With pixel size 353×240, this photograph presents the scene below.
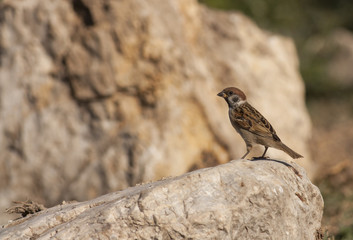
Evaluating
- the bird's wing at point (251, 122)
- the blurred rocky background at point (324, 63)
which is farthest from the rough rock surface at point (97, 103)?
the blurred rocky background at point (324, 63)

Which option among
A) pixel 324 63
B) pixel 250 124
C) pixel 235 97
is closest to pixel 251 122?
pixel 250 124

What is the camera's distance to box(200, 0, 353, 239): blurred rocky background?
10.2 metres

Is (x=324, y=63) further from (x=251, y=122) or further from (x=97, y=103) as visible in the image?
(x=251, y=122)

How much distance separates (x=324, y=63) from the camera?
14.6 m

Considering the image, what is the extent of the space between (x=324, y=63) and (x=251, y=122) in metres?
9.45

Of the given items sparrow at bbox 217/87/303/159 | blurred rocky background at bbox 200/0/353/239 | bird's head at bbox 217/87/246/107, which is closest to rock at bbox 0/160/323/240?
sparrow at bbox 217/87/303/159

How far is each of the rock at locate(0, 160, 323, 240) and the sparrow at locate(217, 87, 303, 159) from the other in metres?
1.22

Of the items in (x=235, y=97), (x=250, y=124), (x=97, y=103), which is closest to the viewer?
(x=250, y=124)

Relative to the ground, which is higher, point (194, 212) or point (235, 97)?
point (235, 97)

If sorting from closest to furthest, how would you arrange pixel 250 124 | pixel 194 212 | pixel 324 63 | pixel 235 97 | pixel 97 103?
pixel 194 212, pixel 250 124, pixel 235 97, pixel 97 103, pixel 324 63

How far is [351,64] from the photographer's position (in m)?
14.7

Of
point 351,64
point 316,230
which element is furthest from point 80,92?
point 351,64

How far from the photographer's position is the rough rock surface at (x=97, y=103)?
778cm

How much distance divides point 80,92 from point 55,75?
1.36 feet
